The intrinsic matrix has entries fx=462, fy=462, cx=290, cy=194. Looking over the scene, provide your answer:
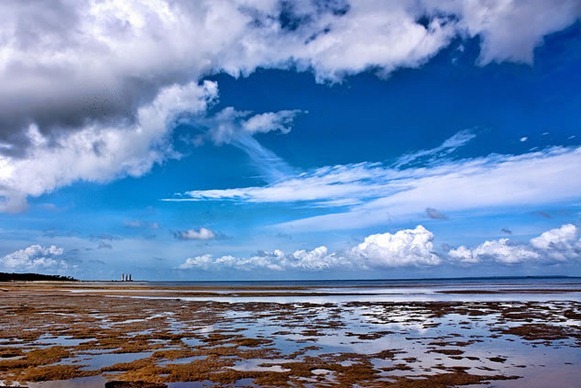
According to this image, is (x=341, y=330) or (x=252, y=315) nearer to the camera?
(x=341, y=330)

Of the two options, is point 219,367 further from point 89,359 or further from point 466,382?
point 466,382

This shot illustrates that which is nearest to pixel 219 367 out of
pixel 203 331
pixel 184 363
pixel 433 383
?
pixel 184 363

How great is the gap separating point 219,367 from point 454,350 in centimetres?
1121

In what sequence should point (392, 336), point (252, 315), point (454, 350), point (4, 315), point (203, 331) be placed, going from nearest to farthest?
point (454, 350) < point (392, 336) < point (203, 331) < point (4, 315) < point (252, 315)

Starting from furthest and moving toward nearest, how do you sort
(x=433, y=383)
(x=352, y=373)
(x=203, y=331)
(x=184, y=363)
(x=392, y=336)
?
(x=203, y=331)
(x=392, y=336)
(x=184, y=363)
(x=352, y=373)
(x=433, y=383)

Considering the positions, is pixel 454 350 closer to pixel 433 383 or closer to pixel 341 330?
pixel 433 383

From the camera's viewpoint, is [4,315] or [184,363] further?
[4,315]

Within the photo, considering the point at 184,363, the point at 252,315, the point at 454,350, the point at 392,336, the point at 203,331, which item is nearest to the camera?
the point at 184,363

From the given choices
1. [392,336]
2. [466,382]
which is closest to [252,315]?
[392,336]

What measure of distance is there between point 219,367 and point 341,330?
520 inches

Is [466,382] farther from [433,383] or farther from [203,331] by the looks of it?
[203,331]

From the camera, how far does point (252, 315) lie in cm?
3962

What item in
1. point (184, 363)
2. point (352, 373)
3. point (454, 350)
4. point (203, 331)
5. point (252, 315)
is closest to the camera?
point (352, 373)

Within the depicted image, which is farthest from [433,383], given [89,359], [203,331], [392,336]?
[203,331]
